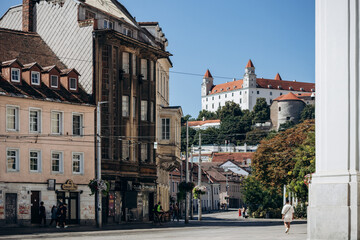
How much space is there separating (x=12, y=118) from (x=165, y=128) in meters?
17.7

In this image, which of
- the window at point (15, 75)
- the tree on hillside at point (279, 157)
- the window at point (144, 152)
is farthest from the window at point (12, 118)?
the tree on hillside at point (279, 157)

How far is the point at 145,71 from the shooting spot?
58.2m

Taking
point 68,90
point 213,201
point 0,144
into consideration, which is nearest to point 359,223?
point 0,144

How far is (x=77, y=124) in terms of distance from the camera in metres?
51.2

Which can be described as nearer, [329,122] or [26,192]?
[329,122]

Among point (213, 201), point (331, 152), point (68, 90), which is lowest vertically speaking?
point (213, 201)

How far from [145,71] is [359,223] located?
1796 inches

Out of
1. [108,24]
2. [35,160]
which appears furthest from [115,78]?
[35,160]

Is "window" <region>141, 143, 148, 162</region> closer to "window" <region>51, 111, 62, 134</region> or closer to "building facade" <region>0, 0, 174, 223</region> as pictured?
"building facade" <region>0, 0, 174, 223</region>

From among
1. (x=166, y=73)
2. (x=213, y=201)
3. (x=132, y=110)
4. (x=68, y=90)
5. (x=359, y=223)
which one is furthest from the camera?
(x=213, y=201)

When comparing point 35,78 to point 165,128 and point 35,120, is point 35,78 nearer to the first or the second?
point 35,120

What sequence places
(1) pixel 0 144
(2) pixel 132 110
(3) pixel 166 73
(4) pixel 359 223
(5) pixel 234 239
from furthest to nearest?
1. (3) pixel 166 73
2. (2) pixel 132 110
3. (1) pixel 0 144
4. (5) pixel 234 239
5. (4) pixel 359 223

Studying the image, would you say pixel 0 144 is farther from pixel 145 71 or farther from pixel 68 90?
pixel 145 71

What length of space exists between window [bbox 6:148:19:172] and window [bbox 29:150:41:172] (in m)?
1.20
